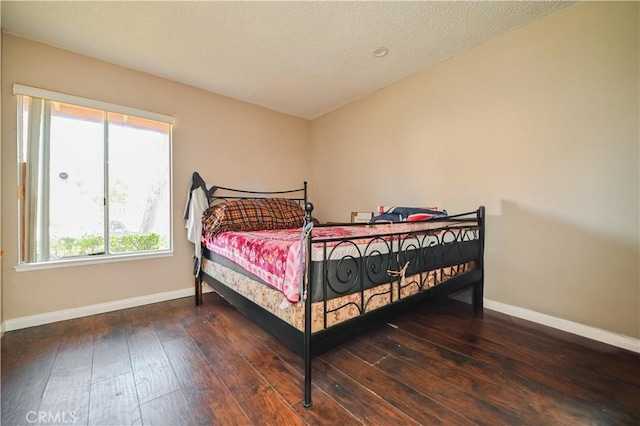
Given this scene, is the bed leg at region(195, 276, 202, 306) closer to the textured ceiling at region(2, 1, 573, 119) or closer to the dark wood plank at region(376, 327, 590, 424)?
the dark wood plank at region(376, 327, 590, 424)

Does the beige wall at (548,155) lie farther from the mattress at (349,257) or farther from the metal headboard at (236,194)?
the metal headboard at (236,194)

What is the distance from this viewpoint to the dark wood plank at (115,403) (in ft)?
4.07

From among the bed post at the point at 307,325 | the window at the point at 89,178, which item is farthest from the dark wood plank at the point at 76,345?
the bed post at the point at 307,325

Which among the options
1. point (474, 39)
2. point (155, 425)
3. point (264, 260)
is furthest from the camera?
point (474, 39)

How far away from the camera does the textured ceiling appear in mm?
1945

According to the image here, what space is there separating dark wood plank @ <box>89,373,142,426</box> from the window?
155 centimetres

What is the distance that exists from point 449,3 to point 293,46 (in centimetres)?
131

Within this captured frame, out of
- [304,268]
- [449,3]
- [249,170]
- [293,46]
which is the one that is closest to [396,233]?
[304,268]

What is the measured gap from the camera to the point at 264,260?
1731 mm

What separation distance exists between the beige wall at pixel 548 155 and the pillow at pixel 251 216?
4.96 feet

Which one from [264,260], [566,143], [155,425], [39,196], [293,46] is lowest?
[155,425]

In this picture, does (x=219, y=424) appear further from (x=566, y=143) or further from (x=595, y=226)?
(x=566, y=143)

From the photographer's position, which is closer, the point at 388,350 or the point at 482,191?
the point at 388,350

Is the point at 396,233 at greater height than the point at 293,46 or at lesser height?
lesser
